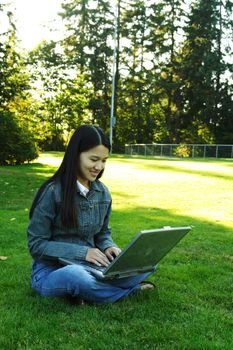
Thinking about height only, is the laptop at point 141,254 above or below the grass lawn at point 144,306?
above

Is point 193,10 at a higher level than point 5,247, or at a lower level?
higher

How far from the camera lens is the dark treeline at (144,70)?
42.1 m

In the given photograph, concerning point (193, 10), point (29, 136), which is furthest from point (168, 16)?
point (29, 136)

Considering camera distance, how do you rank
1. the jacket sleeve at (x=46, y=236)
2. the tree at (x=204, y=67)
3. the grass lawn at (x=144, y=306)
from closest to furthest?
the grass lawn at (x=144, y=306)
the jacket sleeve at (x=46, y=236)
the tree at (x=204, y=67)

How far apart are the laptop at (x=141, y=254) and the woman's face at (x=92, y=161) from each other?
0.64 m

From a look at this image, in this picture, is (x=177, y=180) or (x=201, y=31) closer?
(x=177, y=180)

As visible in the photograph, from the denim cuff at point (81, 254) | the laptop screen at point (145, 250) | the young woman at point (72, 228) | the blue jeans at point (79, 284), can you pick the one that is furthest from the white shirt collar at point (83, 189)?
the laptop screen at point (145, 250)

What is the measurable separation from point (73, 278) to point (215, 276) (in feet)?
5.36

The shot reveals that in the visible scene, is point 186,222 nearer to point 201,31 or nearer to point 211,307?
point 211,307

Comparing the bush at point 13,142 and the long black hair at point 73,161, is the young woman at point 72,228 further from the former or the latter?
the bush at point 13,142

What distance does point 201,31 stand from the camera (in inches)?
1726

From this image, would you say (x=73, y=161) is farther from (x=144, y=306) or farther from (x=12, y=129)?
(x=12, y=129)

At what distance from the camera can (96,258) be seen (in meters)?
3.63

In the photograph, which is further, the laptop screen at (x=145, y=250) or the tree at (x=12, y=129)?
the tree at (x=12, y=129)
